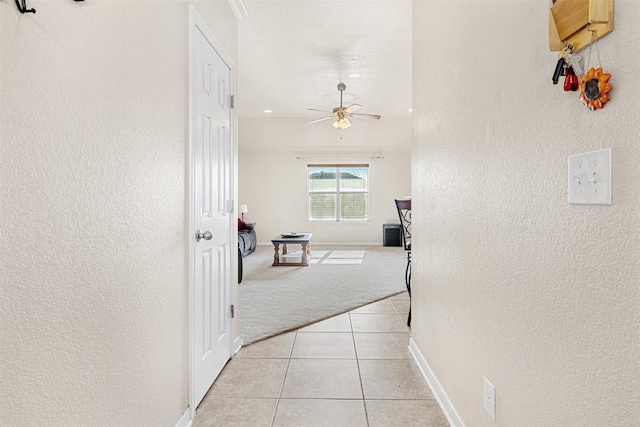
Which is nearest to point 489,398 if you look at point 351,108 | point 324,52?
point 324,52

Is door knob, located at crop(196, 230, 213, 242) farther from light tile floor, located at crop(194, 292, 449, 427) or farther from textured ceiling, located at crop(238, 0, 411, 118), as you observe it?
textured ceiling, located at crop(238, 0, 411, 118)

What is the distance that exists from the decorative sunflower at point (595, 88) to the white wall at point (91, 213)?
1273 millimetres

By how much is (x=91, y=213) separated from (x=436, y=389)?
185cm

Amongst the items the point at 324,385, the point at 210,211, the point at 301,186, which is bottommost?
the point at 324,385

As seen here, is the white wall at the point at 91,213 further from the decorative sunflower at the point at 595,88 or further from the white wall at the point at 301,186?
the white wall at the point at 301,186

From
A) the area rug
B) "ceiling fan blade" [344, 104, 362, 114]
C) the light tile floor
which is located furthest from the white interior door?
"ceiling fan blade" [344, 104, 362, 114]

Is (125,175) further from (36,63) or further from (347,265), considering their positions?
(347,265)

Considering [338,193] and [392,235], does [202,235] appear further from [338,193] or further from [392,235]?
[338,193]

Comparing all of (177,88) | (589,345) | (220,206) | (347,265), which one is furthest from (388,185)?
(589,345)

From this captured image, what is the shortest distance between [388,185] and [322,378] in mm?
6935

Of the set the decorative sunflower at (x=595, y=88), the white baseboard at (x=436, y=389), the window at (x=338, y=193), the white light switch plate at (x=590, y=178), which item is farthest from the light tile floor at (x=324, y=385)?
the window at (x=338, y=193)

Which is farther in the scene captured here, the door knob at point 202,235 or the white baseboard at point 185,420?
the door knob at point 202,235

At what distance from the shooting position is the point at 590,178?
78 cm

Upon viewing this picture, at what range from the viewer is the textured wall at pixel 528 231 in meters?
0.72
